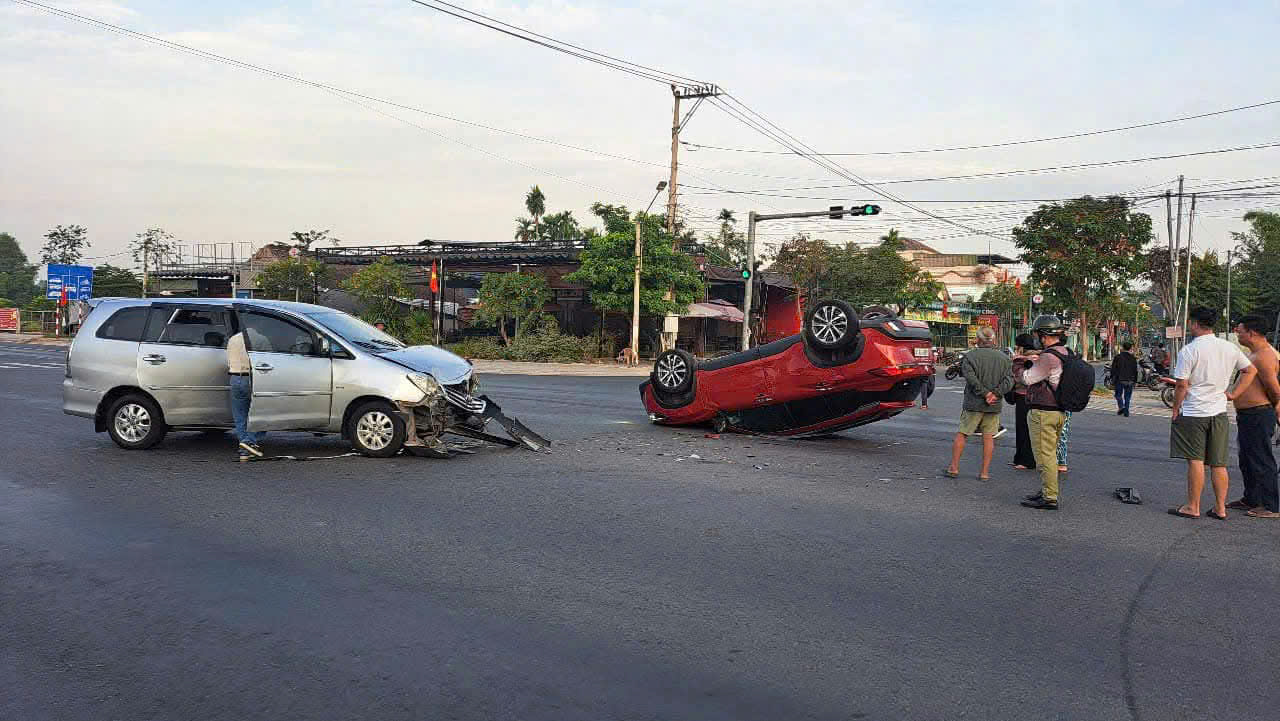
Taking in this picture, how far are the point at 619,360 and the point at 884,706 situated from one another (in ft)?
115

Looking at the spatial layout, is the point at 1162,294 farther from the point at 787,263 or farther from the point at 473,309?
the point at 473,309

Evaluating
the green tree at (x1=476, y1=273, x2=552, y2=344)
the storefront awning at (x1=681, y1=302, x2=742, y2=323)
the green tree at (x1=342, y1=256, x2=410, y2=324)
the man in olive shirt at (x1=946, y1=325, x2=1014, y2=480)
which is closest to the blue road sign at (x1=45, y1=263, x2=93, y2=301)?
the green tree at (x1=342, y1=256, x2=410, y2=324)

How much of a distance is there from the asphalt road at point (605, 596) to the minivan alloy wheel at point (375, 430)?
285mm

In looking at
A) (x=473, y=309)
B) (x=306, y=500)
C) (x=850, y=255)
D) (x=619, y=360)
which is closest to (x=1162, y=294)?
(x=850, y=255)

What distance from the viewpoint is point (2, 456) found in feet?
32.9

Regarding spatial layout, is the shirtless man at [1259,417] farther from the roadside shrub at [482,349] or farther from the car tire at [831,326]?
the roadside shrub at [482,349]

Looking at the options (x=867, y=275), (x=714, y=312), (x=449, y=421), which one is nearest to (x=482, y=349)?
(x=714, y=312)

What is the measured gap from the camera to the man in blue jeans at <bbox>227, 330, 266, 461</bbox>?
9.66 meters

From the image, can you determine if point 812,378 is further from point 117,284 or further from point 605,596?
point 117,284

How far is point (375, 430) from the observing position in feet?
33.5

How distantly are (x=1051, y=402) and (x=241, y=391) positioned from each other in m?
8.13

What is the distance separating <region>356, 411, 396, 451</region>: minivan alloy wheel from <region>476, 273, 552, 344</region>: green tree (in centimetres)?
2898

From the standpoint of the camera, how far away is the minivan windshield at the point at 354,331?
10625mm

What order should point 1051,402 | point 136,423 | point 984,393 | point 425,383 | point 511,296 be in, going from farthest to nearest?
1. point 511,296
2. point 136,423
3. point 425,383
4. point 984,393
5. point 1051,402
